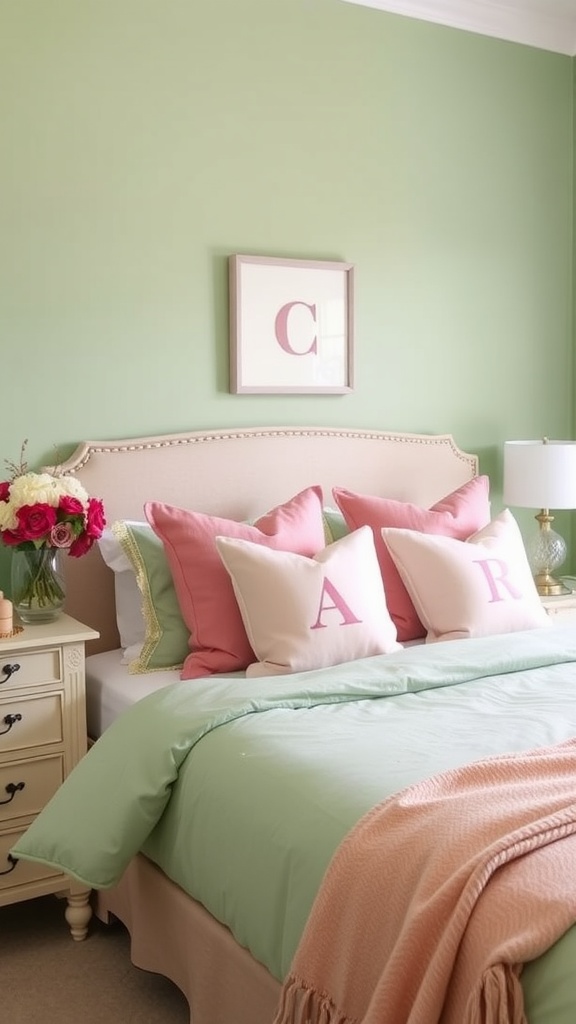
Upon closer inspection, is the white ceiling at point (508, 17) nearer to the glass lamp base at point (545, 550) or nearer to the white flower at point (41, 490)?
the glass lamp base at point (545, 550)

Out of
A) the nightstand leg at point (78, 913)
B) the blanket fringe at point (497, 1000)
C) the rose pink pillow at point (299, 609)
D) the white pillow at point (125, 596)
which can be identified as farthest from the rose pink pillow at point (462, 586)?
the blanket fringe at point (497, 1000)

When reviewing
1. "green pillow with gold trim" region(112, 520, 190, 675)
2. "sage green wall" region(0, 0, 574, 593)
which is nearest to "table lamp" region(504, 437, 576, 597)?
"sage green wall" region(0, 0, 574, 593)

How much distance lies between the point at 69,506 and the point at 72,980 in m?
1.14

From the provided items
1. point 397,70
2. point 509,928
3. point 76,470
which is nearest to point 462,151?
point 397,70

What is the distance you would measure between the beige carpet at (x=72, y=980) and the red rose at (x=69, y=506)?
3.47 feet

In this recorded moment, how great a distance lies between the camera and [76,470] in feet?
10.0

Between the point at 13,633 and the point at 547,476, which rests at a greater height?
the point at 547,476

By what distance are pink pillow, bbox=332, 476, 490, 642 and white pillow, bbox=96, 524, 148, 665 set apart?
0.68 meters

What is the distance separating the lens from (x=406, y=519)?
322cm

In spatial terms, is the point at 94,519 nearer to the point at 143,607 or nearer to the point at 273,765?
the point at 143,607

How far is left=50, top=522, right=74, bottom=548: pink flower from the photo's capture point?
274cm

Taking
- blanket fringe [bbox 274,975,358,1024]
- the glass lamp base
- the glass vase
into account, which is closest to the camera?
blanket fringe [bbox 274,975,358,1024]

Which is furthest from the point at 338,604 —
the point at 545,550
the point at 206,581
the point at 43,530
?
the point at 545,550

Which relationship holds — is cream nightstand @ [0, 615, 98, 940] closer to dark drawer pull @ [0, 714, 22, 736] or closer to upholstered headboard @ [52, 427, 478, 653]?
dark drawer pull @ [0, 714, 22, 736]
